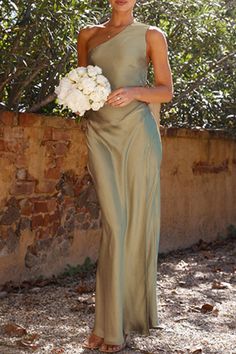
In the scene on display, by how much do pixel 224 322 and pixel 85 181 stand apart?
2036 millimetres

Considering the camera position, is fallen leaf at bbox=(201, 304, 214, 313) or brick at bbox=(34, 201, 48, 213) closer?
fallen leaf at bbox=(201, 304, 214, 313)

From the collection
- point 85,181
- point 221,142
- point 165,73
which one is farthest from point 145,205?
point 221,142

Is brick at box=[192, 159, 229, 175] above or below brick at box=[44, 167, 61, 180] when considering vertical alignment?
above

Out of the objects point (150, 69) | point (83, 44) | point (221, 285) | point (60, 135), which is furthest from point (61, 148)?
point (83, 44)

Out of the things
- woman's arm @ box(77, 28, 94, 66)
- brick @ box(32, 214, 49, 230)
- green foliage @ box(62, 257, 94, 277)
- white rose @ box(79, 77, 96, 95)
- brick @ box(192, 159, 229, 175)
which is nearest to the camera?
white rose @ box(79, 77, 96, 95)

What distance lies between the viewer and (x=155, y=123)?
4.05 meters

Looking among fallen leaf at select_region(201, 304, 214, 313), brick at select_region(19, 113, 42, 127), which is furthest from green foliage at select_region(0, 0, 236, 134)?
A: fallen leaf at select_region(201, 304, 214, 313)

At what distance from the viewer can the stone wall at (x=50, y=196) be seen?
5.40 m

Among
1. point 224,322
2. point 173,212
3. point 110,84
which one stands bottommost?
point 224,322

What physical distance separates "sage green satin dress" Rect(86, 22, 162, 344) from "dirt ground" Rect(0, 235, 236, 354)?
31 cm

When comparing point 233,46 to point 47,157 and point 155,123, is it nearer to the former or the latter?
point 47,157

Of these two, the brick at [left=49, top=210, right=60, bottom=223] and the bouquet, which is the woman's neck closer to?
the bouquet

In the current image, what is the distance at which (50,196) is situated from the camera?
5.83 m

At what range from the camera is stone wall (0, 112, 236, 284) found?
5398 mm
